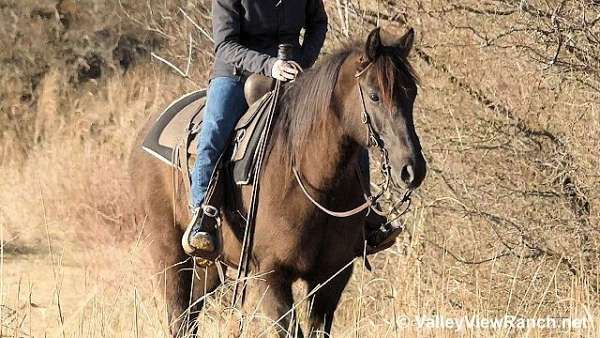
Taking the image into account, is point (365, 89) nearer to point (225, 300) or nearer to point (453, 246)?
point (453, 246)

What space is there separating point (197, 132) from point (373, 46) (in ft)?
4.93

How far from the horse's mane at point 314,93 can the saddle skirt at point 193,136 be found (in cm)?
15

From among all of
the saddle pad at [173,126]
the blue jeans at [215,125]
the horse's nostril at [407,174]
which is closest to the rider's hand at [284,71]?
the blue jeans at [215,125]

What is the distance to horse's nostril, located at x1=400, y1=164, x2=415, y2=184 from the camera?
4.96 meters

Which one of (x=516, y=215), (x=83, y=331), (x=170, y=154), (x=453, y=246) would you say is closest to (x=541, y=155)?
(x=516, y=215)

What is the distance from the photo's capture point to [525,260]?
7.83 metres

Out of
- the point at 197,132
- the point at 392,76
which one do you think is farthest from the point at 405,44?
the point at 197,132

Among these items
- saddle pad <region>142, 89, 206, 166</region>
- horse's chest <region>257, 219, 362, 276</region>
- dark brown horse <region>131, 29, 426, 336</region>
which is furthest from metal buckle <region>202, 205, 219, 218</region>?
saddle pad <region>142, 89, 206, 166</region>

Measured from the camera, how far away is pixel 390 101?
5.14m

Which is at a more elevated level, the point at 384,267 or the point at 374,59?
the point at 374,59

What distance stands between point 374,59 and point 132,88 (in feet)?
41.3

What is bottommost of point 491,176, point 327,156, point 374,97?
point 491,176

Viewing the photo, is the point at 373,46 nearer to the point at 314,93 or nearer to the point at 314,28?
the point at 314,93

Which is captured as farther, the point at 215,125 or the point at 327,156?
the point at 215,125
